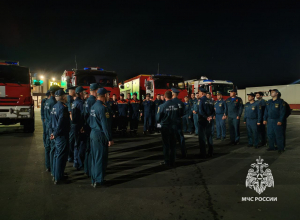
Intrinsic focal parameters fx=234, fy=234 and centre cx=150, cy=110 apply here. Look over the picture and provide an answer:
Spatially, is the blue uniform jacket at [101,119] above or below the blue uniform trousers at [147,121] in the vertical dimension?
above

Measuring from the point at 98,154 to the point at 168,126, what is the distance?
2.03 m

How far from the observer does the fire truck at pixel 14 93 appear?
10633mm

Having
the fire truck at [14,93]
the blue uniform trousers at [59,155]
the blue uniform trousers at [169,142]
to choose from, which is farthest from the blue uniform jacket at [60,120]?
the fire truck at [14,93]

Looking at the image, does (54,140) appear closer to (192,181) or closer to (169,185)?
(169,185)

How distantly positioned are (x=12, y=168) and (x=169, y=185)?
3892mm

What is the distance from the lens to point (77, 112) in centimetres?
577

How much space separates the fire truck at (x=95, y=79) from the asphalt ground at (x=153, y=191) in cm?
566

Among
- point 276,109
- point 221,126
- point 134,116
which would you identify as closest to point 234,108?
point 221,126

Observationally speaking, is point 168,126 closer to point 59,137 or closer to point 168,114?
point 168,114

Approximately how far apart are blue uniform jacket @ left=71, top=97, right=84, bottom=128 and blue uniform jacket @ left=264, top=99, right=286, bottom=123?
569cm

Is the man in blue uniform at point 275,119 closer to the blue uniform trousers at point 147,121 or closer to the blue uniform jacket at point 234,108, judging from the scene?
the blue uniform jacket at point 234,108

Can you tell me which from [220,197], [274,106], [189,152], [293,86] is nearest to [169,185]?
[220,197]

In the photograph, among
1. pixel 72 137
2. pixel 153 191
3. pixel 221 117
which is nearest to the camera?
pixel 153 191

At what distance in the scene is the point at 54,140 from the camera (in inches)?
185
